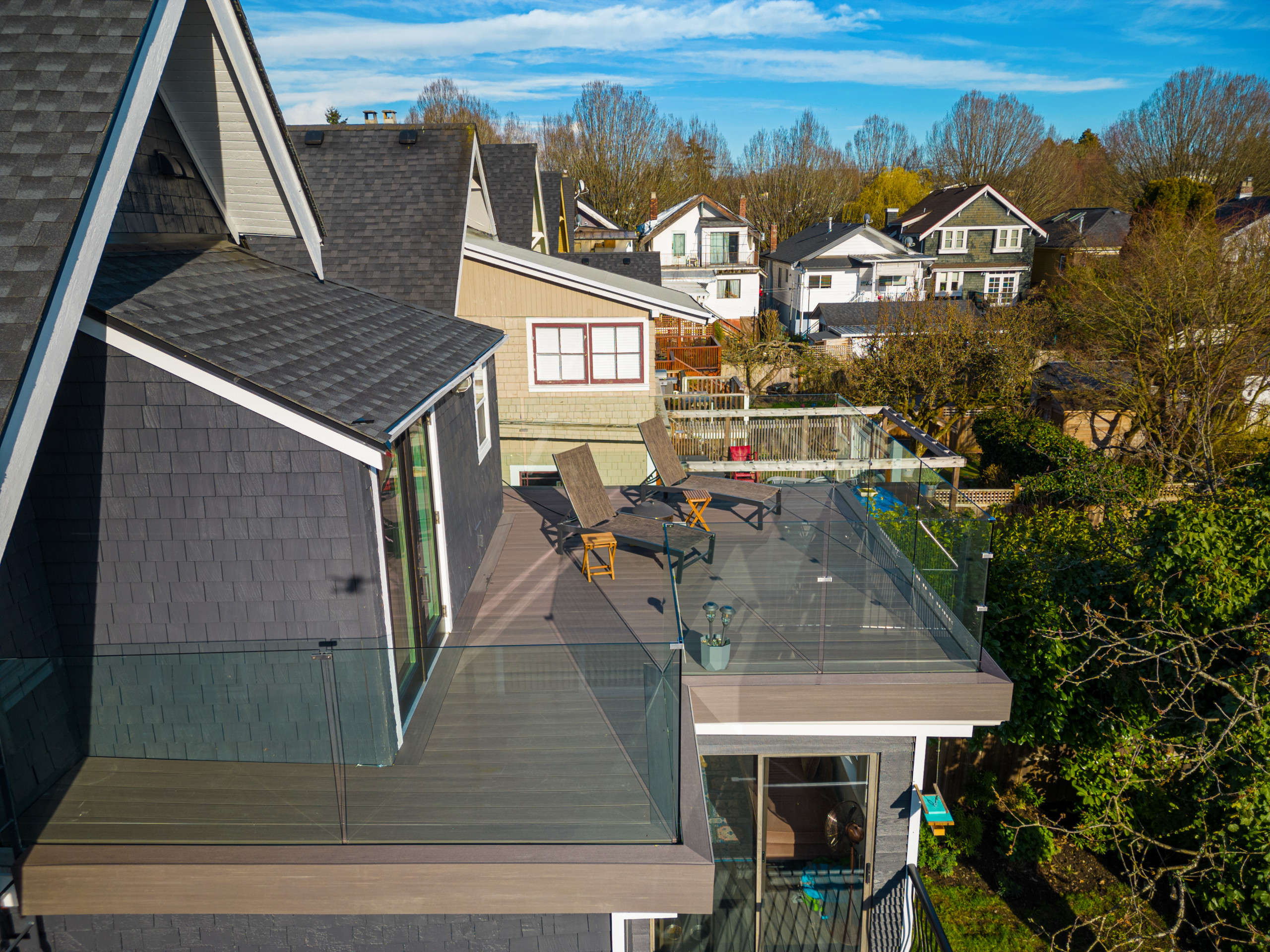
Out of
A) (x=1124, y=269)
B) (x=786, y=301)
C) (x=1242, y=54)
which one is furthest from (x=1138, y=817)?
(x=1242, y=54)

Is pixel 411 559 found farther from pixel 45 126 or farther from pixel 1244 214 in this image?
pixel 1244 214

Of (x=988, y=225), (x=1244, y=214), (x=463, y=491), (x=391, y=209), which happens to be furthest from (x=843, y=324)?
(x=463, y=491)

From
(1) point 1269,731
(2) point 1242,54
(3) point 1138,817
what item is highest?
(2) point 1242,54

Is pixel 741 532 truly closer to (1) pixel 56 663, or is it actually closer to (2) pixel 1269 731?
(2) pixel 1269 731

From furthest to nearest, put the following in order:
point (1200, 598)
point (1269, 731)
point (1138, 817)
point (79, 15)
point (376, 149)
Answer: point (376, 149) → point (1138, 817) → point (1200, 598) → point (1269, 731) → point (79, 15)

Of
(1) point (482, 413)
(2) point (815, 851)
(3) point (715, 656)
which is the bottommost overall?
(2) point (815, 851)

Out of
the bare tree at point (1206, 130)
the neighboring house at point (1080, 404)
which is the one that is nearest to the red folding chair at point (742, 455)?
the neighboring house at point (1080, 404)

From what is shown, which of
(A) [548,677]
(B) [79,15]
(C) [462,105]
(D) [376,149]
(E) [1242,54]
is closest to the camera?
(B) [79,15]
